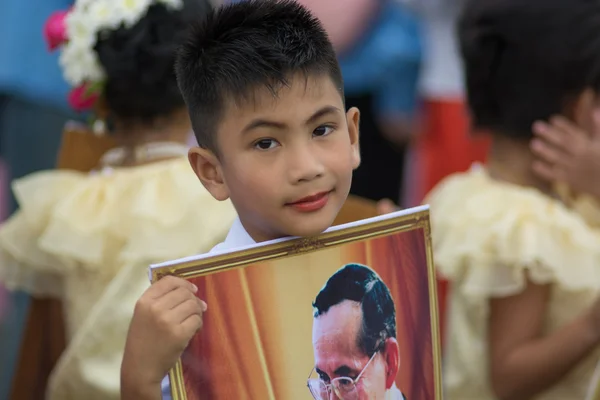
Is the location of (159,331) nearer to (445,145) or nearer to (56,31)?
(56,31)

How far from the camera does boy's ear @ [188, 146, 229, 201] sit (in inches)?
59.6

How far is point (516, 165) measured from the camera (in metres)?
2.52

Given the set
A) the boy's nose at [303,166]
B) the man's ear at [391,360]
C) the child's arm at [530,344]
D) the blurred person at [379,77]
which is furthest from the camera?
the blurred person at [379,77]

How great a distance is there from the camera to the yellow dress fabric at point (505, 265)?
2.30 metres

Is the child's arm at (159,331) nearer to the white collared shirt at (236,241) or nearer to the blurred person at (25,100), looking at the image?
the white collared shirt at (236,241)

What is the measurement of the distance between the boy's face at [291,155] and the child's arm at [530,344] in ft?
3.15

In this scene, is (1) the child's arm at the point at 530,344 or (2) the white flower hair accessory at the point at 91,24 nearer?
(1) the child's arm at the point at 530,344

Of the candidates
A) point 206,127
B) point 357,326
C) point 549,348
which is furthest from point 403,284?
point 549,348

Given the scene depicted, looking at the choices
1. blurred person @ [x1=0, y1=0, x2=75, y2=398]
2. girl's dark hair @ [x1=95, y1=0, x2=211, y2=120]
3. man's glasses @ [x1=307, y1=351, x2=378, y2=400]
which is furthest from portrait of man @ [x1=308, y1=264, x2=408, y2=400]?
blurred person @ [x1=0, y1=0, x2=75, y2=398]

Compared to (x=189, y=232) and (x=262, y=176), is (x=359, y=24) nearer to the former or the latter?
(x=189, y=232)

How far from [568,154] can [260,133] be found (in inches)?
47.2

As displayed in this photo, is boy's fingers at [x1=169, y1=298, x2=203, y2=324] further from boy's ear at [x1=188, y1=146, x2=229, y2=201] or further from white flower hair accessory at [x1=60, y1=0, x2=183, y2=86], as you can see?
white flower hair accessory at [x1=60, y1=0, x2=183, y2=86]

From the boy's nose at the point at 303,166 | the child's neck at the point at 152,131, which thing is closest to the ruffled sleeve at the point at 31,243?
the child's neck at the point at 152,131

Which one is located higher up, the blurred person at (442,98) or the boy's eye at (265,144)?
the blurred person at (442,98)
